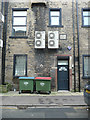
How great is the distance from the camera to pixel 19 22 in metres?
10.2

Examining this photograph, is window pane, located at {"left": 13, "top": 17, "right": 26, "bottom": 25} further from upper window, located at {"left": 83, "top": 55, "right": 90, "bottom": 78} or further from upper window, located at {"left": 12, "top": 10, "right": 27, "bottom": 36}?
upper window, located at {"left": 83, "top": 55, "right": 90, "bottom": 78}

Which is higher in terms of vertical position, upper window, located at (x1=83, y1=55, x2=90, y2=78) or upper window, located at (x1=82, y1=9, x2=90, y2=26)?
upper window, located at (x1=82, y1=9, x2=90, y2=26)

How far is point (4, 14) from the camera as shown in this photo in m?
10.1

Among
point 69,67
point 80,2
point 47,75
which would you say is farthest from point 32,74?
point 80,2

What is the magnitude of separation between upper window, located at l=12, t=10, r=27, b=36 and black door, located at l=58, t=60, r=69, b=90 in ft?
14.0

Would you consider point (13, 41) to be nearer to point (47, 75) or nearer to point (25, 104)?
point (47, 75)

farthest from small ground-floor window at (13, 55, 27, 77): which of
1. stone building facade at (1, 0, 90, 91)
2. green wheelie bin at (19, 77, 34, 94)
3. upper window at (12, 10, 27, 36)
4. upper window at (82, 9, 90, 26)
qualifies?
upper window at (82, 9, 90, 26)

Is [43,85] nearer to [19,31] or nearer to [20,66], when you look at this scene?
[20,66]

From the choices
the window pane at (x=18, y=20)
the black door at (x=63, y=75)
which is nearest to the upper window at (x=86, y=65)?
the black door at (x=63, y=75)

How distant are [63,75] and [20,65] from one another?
3682 millimetres

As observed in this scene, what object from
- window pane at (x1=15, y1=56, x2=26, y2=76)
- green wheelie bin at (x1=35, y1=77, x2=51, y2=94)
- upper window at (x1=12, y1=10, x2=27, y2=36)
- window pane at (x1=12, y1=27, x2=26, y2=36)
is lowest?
green wheelie bin at (x1=35, y1=77, x2=51, y2=94)

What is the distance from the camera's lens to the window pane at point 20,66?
9.73 metres

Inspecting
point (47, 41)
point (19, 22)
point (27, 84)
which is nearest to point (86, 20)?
point (47, 41)

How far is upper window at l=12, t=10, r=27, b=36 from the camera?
1011cm
